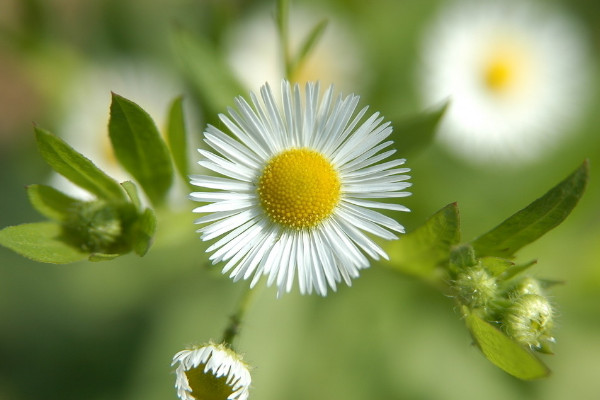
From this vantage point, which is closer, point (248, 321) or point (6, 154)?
point (248, 321)

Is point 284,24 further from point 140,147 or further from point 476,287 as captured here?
point 476,287

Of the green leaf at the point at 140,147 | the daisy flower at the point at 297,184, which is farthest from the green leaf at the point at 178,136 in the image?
the daisy flower at the point at 297,184

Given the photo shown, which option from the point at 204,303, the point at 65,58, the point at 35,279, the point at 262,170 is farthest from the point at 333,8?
the point at 35,279

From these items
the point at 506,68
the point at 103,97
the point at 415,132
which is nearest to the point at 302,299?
the point at 415,132

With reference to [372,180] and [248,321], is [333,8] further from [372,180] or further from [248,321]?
[372,180]

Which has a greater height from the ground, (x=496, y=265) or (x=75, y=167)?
(x=496, y=265)
